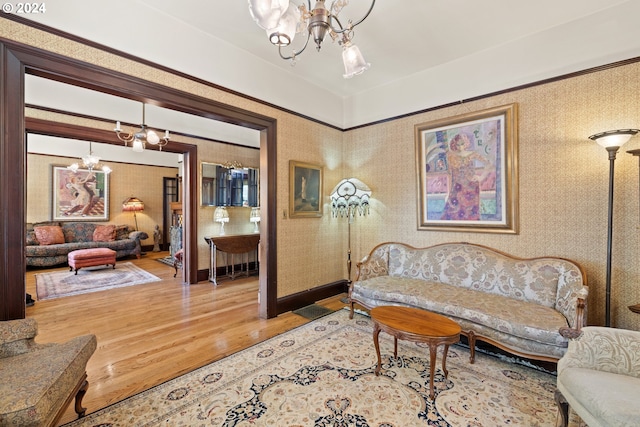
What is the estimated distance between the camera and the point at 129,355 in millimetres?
2504

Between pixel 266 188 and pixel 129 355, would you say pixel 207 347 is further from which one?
pixel 266 188

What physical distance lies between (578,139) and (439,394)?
8.61 feet

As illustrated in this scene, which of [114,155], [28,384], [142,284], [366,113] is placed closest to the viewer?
[28,384]

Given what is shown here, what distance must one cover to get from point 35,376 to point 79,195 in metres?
7.64

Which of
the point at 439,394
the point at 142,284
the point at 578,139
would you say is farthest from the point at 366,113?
the point at 142,284

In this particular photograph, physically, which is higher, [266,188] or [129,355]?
[266,188]

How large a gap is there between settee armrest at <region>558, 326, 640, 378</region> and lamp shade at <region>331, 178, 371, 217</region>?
2682mm

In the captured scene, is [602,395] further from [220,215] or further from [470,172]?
[220,215]

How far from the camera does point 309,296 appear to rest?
388cm

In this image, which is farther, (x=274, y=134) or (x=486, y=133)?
(x=274, y=134)

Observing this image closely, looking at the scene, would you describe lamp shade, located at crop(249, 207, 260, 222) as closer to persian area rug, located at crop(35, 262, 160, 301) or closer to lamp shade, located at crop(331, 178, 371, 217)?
persian area rug, located at crop(35, 262, 160, 301)

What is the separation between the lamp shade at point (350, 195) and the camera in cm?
395

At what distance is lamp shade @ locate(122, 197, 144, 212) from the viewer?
7.89m

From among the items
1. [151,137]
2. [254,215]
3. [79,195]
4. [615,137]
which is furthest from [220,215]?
[615,137]
